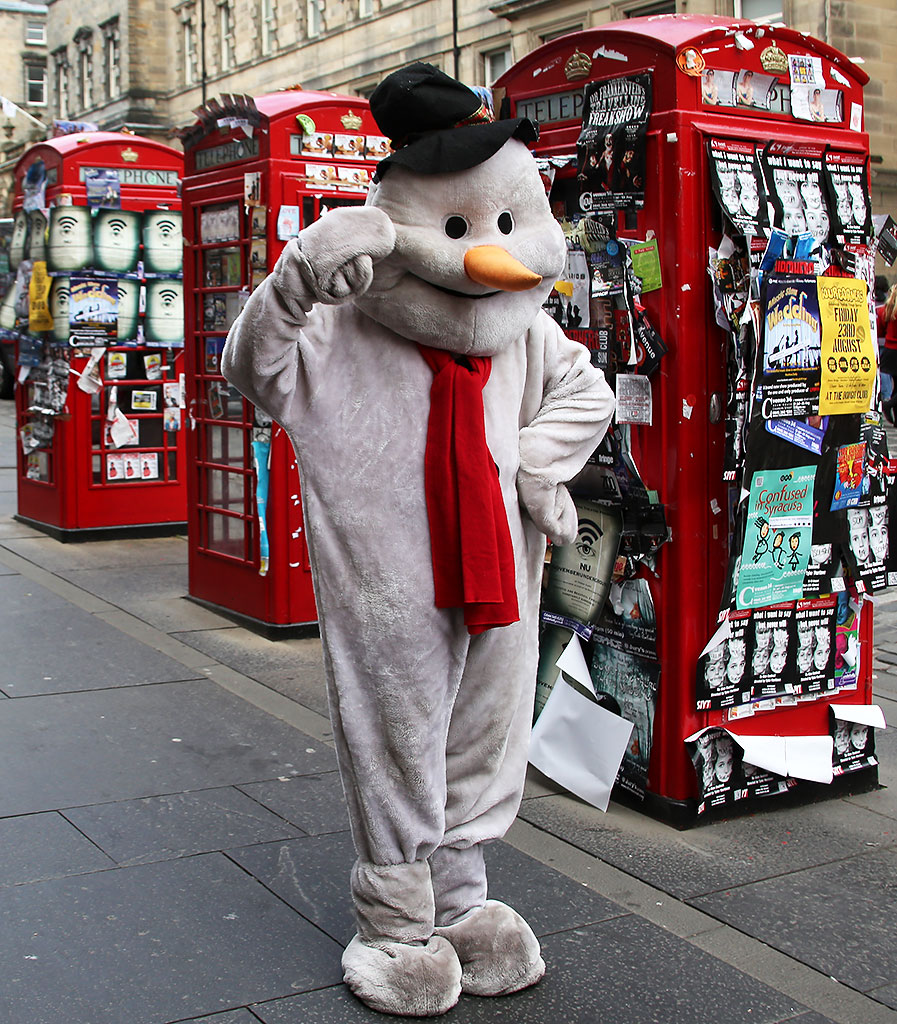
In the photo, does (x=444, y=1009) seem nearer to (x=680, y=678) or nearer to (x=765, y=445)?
(x=680, y=678)

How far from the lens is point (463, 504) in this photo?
2949 millimetres

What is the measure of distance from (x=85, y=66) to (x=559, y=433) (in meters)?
51.5

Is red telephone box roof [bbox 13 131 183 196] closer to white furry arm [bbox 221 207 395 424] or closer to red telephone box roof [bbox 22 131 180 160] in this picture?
red telephone box roof [bbox 22 131 180 160]

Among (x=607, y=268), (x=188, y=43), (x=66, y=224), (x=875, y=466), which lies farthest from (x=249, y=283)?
(x=188, y=43)

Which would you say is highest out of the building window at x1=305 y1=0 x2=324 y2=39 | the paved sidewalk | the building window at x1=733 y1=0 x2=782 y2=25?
the building window at x1=305 y1=0 x2=324 y2=39

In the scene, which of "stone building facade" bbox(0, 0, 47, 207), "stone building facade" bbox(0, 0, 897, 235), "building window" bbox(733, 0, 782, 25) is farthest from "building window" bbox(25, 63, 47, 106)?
"building window" bbox(733, 0, 782, 25)

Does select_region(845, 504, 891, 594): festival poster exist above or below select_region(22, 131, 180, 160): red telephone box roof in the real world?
below

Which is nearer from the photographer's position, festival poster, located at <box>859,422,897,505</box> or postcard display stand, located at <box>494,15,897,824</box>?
postcard display stand, located at <box>494,15,897,824</box>

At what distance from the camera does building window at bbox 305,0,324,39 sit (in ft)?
114

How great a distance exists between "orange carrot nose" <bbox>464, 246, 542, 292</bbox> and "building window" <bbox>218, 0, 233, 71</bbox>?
39.6m

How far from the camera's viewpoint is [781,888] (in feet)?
12.4

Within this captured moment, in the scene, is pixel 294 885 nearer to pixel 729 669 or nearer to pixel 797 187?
pixel 729 669

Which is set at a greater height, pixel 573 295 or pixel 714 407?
pixel 573 295

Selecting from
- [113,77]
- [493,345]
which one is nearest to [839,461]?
[493,345]
